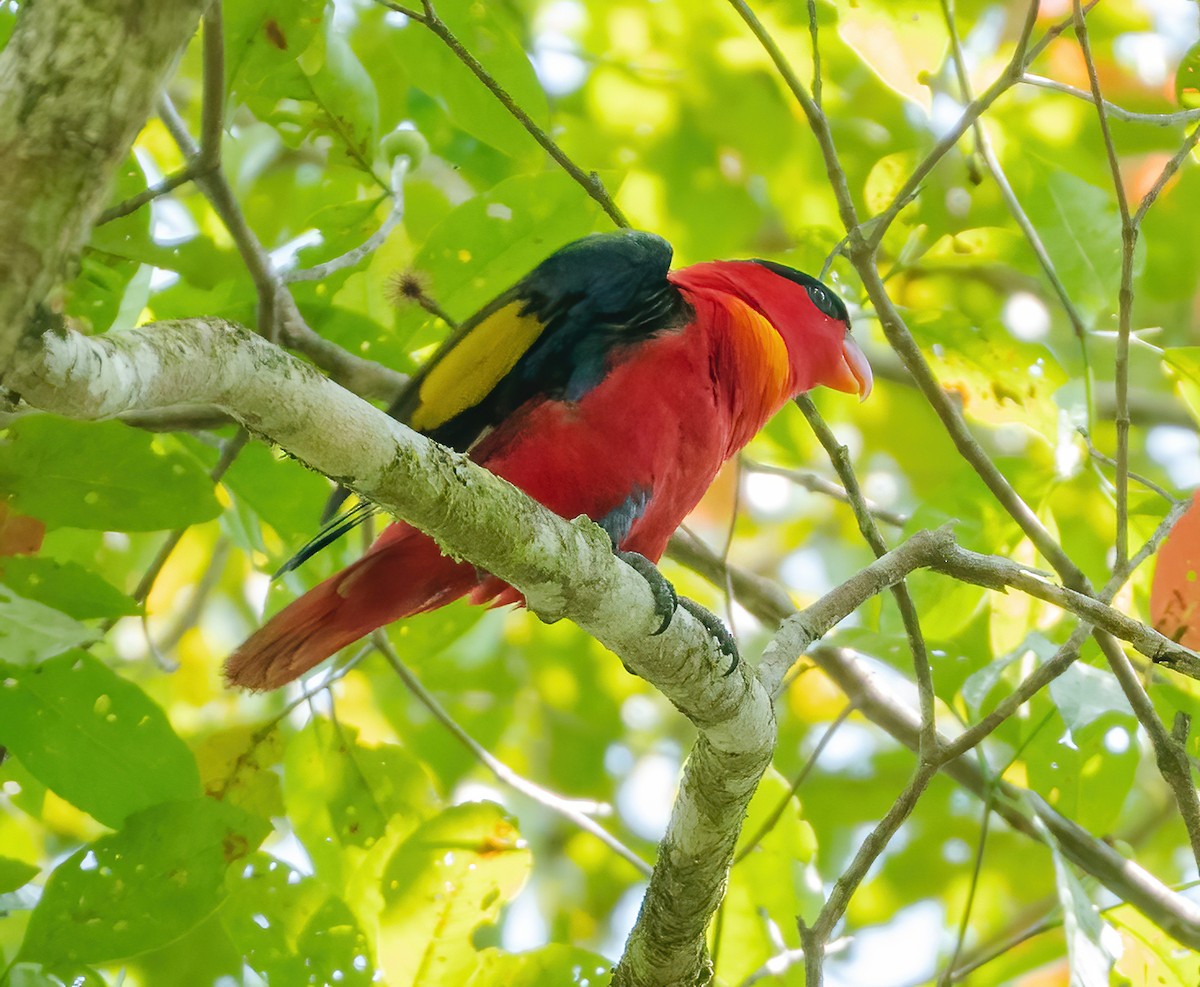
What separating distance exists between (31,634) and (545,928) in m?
3.94

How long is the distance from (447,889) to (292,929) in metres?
0.31

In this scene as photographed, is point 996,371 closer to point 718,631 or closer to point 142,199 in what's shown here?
point 718,631

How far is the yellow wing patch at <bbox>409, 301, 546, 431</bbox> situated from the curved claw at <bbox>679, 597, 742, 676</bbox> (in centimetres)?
59

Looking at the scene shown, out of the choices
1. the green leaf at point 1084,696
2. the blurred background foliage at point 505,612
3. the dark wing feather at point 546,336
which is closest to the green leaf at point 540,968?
the blurred background foliage at point 505,612

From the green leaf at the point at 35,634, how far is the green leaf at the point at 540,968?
3.36ft

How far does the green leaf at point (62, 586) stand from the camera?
221 cm

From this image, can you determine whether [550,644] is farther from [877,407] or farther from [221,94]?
[221,94]

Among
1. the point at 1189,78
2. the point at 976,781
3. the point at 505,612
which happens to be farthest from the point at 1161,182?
the point at 505,612

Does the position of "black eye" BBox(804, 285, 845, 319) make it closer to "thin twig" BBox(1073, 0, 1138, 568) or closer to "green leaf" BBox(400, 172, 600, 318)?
"green leaf" BBox(400, 172, 600, 318)

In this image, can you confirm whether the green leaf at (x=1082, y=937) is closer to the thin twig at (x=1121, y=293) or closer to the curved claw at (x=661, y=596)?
the thin twig at (x=1121, y=293)

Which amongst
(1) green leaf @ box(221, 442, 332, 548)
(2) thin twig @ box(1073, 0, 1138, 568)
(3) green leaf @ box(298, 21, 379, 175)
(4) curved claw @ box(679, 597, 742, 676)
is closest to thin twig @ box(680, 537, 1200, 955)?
(4) curved claw @ box(679, 597, 742, 676)

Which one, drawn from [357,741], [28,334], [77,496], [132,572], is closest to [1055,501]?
[357,741]

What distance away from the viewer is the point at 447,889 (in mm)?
2539

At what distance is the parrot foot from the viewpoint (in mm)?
2084
